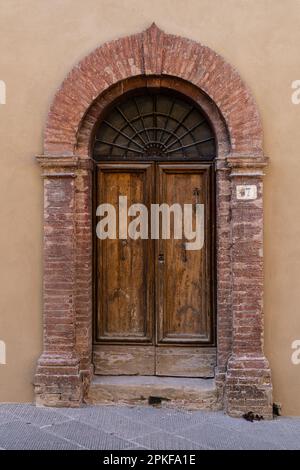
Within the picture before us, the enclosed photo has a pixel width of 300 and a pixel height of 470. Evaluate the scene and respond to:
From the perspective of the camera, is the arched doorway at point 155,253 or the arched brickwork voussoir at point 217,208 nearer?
the arched brickwork voussoir at point 217,208

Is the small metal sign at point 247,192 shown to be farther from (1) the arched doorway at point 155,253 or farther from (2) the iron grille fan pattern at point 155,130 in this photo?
(2) the iron grille fan pattern at point 155,130

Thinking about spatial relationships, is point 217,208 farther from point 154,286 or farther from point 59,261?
point 59,261

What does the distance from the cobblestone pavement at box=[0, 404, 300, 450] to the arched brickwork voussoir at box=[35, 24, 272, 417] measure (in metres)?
0.24

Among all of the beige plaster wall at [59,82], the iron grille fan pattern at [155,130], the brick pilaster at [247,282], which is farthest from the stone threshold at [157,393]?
the iron grille fan pattern at [155,130]

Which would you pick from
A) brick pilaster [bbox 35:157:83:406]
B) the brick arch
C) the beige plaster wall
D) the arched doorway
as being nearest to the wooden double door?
→ the arched doorway

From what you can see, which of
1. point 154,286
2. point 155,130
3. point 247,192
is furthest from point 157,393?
point 155,130

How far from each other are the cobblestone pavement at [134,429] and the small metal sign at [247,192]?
Answer: 7.60ft

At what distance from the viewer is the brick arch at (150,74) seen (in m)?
6.02

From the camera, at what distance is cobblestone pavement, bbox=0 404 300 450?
16.9 ft

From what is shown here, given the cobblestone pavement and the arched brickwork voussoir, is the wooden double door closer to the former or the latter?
the arched brickwork voussoir

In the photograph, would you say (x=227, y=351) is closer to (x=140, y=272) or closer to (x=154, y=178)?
(x=140, y=272)

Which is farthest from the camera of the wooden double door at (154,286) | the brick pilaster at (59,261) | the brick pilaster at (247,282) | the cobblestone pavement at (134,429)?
the wooden double door at (154,286)

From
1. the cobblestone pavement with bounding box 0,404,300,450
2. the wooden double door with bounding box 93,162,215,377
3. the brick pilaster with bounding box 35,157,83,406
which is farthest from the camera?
the wooden double door with bounding box 93,162,215,377

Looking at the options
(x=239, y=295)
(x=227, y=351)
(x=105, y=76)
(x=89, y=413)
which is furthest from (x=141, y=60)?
(x=89, y=413)
